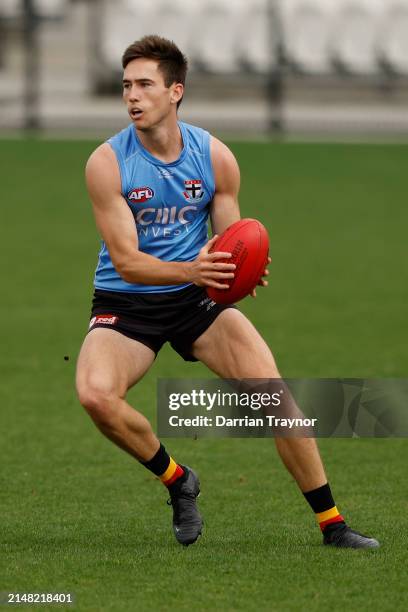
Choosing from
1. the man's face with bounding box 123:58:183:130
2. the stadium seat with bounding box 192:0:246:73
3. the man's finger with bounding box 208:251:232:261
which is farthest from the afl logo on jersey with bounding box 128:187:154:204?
the stadium seat with bounding box 192:0:246:73

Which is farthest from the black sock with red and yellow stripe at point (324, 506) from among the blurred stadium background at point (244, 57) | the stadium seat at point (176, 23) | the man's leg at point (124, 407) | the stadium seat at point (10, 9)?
the stadium seat at point (10, 9)

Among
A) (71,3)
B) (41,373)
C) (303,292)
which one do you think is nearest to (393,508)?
(41,373)

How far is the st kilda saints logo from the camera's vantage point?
6.50 m

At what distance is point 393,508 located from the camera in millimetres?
7055

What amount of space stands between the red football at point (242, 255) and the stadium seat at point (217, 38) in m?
24.5

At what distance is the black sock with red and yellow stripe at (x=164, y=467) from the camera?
647 centimetres

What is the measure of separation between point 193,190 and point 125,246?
0.44m

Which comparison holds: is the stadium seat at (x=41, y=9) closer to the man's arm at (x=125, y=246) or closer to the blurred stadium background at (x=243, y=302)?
the blurred stadium background at (x=243, y=302)

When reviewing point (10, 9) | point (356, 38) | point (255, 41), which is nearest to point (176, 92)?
point (255, 41)

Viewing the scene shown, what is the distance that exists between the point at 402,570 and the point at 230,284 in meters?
1.33

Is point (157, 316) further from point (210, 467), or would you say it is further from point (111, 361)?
point (210, 467)

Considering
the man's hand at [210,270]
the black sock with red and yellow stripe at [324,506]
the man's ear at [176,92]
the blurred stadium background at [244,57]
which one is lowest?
the blurred stadium background at [244,57]

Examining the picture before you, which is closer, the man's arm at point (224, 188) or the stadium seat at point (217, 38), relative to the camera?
the man's arm at point (224, 188)

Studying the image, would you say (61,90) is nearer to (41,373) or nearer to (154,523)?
(41,373)
